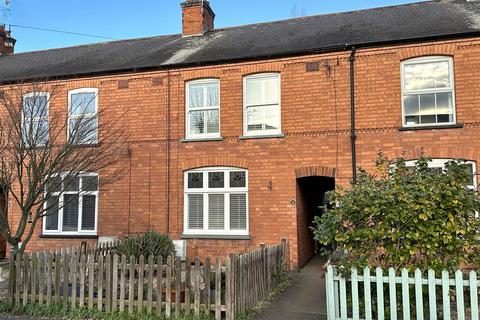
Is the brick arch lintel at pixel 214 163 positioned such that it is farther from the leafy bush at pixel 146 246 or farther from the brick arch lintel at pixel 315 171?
the leafy bush at pixel 146 246

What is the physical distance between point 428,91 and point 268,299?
6.74 meters

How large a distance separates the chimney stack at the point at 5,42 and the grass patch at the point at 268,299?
1685 centimetres

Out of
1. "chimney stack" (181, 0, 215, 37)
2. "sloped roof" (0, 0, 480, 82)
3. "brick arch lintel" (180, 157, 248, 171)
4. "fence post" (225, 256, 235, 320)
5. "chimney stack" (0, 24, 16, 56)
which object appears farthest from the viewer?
"chimney stack" (0, 24, 16, 56)

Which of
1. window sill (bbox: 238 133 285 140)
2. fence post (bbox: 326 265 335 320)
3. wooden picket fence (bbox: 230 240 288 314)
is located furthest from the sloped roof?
fence post (bbox: 326 265 335 320)

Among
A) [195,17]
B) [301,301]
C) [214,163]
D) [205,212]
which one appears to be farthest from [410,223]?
[195,17]

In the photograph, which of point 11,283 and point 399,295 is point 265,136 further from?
point 11,283

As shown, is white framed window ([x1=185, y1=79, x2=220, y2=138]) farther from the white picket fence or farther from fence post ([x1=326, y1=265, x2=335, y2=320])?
the white picket fence

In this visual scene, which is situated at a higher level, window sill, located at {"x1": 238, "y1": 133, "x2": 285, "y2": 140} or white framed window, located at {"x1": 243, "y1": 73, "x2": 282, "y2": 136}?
white framed window, located at {"x1": 243, "y1": 73, "x2": 282, "y2": 136}

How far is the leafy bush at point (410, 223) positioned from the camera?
582cm

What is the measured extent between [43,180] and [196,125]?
5.31m

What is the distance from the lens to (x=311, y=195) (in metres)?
13.6

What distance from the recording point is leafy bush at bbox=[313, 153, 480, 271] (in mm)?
5824

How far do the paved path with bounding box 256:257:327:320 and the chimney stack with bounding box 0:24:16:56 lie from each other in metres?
17.0

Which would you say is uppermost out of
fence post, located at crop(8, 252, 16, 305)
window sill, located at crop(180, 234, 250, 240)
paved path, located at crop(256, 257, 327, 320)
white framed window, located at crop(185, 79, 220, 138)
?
white framed window, located at crop(185, 79, 220, 138)
